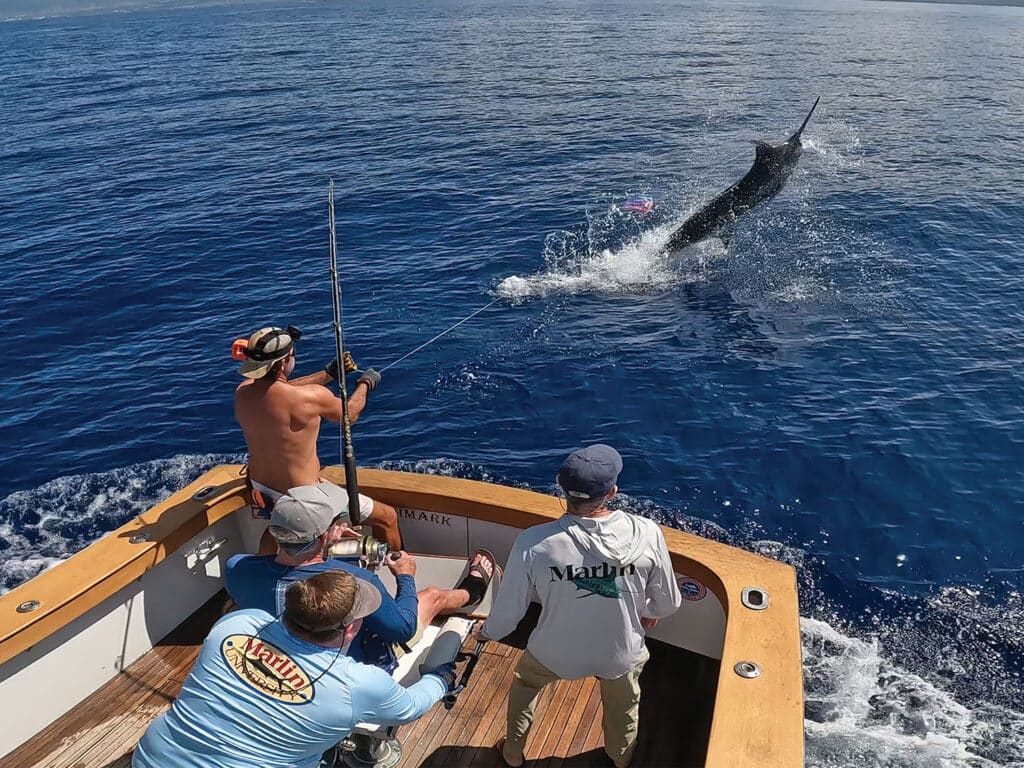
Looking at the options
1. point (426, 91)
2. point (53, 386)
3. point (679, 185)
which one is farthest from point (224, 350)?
point (426, 91)

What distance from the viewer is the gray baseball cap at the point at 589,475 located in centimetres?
344

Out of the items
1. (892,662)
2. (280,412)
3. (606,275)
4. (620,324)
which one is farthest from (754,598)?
(606,275)

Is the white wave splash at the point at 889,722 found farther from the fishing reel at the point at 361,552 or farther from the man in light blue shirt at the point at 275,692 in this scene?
the man in light blue shirt at the point at 275,692

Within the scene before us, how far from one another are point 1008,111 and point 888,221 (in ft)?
53.0

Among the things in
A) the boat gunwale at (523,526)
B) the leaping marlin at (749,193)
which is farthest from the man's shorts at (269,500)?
the leaping marlin at (749,193)

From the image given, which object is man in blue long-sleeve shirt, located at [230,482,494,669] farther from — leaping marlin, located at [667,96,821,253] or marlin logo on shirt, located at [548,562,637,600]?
leaping marlin, located at [667,96,821,253]

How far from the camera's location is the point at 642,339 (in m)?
13.1

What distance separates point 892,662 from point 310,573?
5.64 meters

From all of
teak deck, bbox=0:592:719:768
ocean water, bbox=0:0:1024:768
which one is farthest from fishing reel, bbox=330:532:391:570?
ocean water, bbox=0:0:1024:768

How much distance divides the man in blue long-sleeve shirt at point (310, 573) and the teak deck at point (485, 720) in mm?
1187

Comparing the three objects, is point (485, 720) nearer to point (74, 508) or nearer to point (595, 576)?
point (595, 576)

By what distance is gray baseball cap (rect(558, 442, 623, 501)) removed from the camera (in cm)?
344

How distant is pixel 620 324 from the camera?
13695 mm

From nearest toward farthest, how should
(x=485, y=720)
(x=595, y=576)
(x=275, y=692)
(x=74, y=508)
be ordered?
(x=275, y=692) → (x=595, y=576) → (x=485, y=720) → (x=74, y=508)
